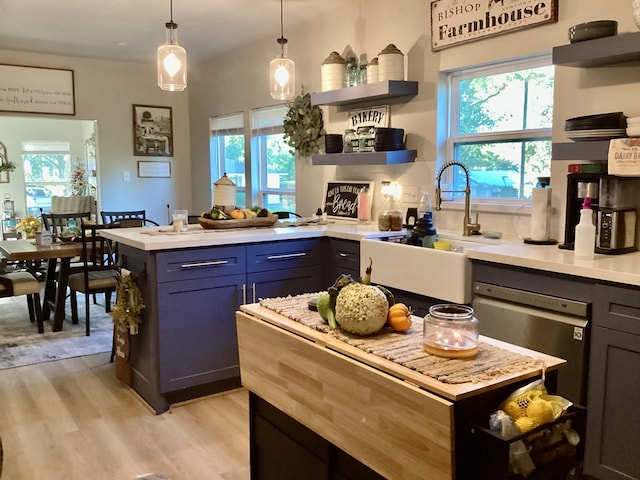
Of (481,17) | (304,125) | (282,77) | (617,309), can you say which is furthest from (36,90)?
(617,309)

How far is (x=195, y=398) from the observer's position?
336 cm

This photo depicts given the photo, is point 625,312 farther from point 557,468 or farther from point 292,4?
point 292,4

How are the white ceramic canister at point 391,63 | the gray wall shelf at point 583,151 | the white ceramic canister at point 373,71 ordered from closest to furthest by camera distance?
the gray wall shelf at point 583,151, the white ceramic canister at point 391,63, the white ceramic canister at point 373,71

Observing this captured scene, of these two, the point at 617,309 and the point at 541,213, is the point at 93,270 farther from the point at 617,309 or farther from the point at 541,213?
the point at 617,309

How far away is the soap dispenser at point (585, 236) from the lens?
2.50m

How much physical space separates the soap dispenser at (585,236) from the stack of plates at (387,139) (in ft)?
5.04

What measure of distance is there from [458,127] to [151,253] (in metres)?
2.11

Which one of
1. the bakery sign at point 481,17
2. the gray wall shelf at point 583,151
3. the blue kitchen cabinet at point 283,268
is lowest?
the blue kitchen cabinet at point 283,268

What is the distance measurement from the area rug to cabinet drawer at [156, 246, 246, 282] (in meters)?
1.51

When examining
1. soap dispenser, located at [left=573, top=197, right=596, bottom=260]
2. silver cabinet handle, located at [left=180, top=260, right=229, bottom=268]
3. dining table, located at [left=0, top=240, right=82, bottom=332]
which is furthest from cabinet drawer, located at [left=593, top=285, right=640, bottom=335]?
dining table, located at [left=0, top=240, right=82, bottom=332]

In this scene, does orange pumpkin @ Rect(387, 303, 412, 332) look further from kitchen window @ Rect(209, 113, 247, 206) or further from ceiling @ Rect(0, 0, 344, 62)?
kitchen window @ Rect(209, 113, 247, 206)

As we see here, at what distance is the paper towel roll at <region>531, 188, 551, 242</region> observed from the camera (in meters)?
3.00

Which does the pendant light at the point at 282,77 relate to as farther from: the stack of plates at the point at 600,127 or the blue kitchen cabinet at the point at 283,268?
the stack of plates at the point at 600,127

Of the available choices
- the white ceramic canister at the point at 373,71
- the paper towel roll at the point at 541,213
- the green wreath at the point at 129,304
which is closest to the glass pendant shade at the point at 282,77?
the white ceramic canister at the point at 373,71
